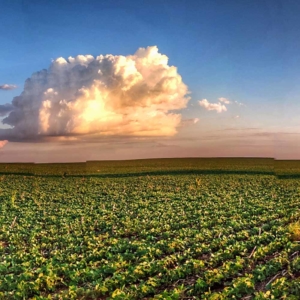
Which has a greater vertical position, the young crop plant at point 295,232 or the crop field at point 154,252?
the young crop plant at point 295,232

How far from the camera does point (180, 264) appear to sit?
819 centimetres

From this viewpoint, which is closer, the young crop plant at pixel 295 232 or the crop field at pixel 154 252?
the crop field at pixel 154 252

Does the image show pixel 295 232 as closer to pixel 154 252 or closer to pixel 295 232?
pixel 295 232

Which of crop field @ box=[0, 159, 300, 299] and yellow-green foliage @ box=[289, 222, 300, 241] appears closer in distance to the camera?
crop field @ box=[0, 159, 300, 299]

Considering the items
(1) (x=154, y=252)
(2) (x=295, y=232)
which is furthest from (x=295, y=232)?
(1) (x=154, y=252)

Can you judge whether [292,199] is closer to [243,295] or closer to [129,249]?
[129,249]

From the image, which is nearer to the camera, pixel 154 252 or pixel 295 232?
pixel 154 252

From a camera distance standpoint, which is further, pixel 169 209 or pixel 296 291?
pixel 169 209

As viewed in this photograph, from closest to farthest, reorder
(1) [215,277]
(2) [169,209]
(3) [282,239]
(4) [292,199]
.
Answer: (1) [215,277] → (3) [282,239] → (2) [169,209] → (4) [292,199]

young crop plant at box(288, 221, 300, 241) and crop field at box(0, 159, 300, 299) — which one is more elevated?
young crop plant at box(288, 221, 300, 241)

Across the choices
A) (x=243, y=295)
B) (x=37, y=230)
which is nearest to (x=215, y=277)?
(x=243, y=295)

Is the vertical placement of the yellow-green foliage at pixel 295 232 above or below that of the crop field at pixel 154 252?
above

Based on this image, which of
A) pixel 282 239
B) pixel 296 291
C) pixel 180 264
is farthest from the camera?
pixel 282 239

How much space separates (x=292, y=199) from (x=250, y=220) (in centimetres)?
598
